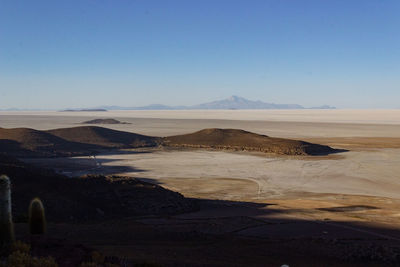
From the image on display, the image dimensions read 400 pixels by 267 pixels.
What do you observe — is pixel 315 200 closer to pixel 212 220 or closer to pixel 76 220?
pixel 212 220

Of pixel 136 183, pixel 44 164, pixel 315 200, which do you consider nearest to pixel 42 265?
pixel 136 183

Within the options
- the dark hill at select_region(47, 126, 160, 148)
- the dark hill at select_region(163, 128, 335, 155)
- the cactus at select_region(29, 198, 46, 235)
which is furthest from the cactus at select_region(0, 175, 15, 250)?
the dark hill at select_region(47, 126, 160, 148)

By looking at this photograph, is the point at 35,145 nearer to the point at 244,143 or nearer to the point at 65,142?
the point at 65,142

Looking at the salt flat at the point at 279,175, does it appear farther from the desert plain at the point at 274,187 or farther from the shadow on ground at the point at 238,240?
the shadow on ground at the point at 238,240

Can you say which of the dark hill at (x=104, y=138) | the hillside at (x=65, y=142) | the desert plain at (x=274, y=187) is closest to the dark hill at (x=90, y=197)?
the desert plain at (x=274, y=187)

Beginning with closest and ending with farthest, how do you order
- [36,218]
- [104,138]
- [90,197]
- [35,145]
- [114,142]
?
1. [36,218]
2. [90,197]
3. [35,145]
4. [114,142]
5. [104,138]

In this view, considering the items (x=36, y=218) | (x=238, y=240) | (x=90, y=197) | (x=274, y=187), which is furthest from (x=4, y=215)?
(x=274, y=187)
